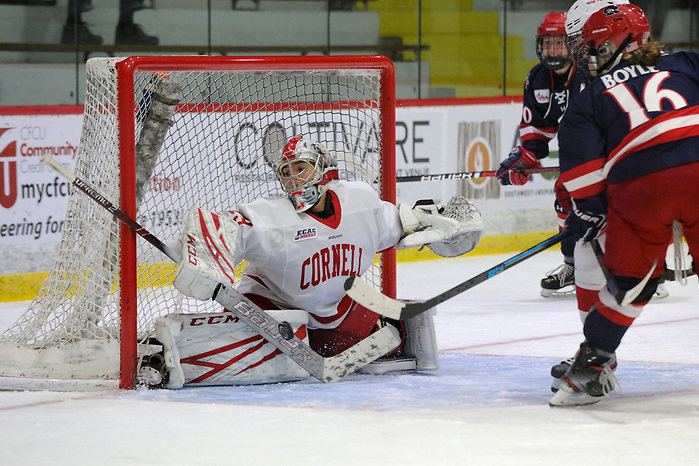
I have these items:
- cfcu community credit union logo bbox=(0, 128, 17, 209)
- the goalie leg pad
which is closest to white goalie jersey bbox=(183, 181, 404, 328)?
the goalie leg pad

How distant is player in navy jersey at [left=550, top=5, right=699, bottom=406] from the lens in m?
2.69

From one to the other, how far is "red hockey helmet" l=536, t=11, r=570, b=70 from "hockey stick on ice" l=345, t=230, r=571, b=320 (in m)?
2.04

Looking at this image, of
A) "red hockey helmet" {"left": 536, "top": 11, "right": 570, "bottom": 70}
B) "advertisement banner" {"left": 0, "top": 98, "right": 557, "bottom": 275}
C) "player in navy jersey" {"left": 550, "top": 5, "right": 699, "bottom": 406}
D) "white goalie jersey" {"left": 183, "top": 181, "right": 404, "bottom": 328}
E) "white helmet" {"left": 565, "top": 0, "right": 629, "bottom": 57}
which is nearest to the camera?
"player in navy jersey" {"left": 550, "top": 5, "right": 699, "bottom": 406}

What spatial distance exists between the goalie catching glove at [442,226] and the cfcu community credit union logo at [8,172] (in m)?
2.37

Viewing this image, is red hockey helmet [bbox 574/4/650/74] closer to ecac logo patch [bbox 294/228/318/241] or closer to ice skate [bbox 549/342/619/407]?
ice skate [bbox 549/342/619/407]

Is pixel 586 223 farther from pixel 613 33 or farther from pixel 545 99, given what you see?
pixel 545 99

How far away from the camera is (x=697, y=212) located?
268cm

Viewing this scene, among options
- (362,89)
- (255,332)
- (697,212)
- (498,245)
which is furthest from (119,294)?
(498,245)

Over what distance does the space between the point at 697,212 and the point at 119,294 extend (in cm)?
159

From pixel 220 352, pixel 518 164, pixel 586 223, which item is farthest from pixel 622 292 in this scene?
pixel 518 164

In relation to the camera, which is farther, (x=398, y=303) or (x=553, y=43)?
(x=553, y=43)

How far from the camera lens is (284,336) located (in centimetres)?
327

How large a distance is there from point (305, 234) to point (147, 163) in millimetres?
594

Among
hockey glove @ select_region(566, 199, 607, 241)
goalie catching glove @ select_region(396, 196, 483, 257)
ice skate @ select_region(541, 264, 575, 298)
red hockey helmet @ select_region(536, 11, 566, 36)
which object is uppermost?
red hockey helmet @ select_region(536, 11, 566, 36)
